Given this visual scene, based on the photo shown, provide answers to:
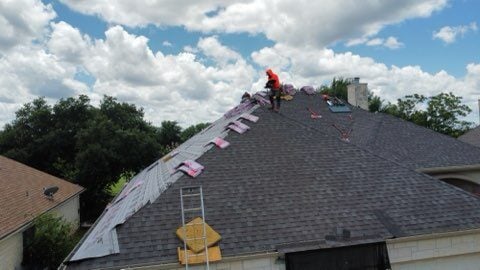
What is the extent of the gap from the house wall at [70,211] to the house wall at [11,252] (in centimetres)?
568

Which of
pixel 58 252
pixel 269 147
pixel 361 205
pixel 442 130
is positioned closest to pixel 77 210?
pixel 58 252

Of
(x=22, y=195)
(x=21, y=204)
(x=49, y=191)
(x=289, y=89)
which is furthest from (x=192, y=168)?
(x=49, y=191)

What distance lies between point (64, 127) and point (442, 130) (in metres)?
34.1

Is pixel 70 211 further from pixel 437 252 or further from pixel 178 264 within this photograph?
pixel 437 252

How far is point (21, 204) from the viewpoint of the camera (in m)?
19.1

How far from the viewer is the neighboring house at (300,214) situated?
29.5 feet

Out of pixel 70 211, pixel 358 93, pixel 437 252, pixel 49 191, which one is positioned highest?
pixel 358 93

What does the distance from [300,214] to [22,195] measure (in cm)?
1602

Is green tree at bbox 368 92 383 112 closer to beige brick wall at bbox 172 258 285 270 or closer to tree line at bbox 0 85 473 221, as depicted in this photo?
tree line at bbox 0 85 473 221

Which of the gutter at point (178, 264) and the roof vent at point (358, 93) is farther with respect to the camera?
the roof vent at point (358, 93)

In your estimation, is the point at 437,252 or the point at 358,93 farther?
the point at 358,93

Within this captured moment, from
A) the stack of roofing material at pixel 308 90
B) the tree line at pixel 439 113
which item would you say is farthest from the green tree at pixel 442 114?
the stack of roofing material at pixel 308 90

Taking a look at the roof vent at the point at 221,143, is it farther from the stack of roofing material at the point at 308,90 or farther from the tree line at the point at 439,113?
the tree line at the point at 439,113

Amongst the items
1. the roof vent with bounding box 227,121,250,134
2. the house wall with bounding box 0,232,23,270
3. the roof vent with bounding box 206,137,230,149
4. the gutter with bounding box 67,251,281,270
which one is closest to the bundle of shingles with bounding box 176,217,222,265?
the gutter with bounding box 67,251,281,270
